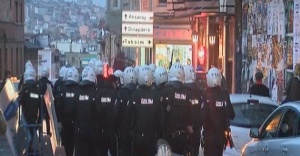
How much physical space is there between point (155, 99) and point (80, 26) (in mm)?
134839

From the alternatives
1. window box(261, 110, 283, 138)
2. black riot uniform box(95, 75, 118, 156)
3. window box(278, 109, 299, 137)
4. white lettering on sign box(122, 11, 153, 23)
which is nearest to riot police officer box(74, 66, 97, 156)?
black riot uniform box(95, 75, 118, 156)

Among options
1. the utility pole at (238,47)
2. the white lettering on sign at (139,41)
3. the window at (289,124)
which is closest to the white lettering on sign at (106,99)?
the window at (289,124)

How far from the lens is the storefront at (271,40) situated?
2055cm

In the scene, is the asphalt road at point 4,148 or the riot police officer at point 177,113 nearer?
the asphalt road at point 4,148

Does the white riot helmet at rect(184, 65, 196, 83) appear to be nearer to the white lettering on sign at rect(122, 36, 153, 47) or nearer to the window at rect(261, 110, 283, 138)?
the window at rect(261, 110, 283, 138)

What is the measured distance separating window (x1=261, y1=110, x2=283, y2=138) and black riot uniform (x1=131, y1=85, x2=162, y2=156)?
2377 mm

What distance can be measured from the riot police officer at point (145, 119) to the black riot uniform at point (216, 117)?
828 mm

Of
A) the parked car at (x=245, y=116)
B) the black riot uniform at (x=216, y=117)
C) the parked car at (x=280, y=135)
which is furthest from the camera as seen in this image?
the parked car at (x=245, y=116)

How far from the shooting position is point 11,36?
6103 cm

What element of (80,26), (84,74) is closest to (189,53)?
(84,74)

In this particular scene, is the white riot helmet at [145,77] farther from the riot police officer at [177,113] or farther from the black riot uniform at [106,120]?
the black riot uniform at [106,120]

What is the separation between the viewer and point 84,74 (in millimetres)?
14336

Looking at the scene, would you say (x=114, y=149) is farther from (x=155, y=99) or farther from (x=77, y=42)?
(x=77, y=42)

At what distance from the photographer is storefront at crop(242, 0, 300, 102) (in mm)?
20547
